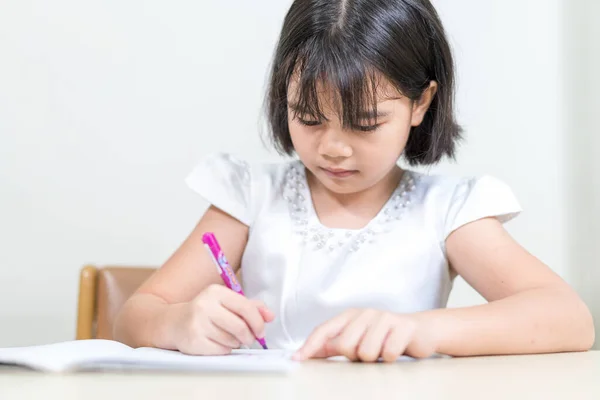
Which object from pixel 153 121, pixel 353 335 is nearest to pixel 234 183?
pixel 353 335

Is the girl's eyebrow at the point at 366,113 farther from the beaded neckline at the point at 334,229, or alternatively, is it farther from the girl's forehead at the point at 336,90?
the beaded neckline at the point at 334,229

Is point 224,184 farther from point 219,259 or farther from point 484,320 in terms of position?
point 484,320

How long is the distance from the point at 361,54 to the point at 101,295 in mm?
672

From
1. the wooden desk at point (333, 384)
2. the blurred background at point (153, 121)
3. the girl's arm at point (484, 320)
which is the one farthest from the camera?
the blurred background at point (153, 121)

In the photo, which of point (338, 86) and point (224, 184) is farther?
point (224, 184)

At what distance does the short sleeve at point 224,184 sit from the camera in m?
1.20

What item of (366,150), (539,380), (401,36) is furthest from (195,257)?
(539,380)

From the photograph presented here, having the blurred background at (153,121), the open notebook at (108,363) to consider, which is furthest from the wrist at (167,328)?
the blurred background at (153,121)

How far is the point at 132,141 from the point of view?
5.88 feet

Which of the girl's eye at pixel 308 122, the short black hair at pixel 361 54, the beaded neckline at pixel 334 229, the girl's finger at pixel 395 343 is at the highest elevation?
the short black hair at pixel 361 54

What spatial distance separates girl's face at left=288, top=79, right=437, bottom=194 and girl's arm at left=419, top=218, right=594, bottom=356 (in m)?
0.17

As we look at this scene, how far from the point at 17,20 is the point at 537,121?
113cm

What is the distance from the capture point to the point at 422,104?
111cm

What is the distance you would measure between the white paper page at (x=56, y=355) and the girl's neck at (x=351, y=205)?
18.2 inches
